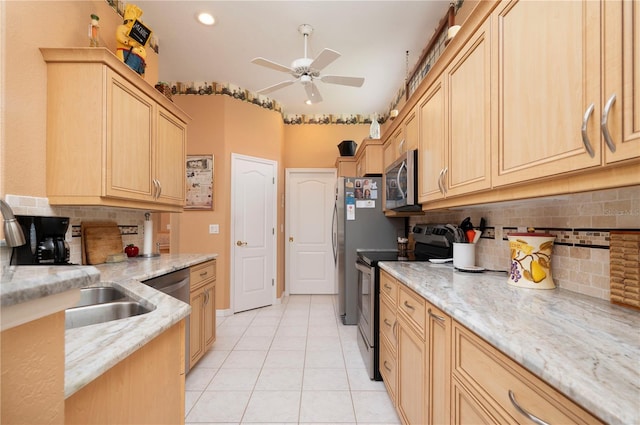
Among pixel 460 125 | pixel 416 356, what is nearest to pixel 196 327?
pixel 416 356

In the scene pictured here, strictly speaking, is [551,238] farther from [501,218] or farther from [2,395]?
[2,395]

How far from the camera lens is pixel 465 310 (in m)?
0.96

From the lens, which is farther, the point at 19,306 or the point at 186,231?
the point at 186,231

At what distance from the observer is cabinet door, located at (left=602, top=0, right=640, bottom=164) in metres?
0.68

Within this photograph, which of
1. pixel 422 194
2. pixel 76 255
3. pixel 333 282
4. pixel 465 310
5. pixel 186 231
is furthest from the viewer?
pixel 333 282

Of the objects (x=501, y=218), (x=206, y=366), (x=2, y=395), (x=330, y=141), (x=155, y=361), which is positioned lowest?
(x=206, y=366)

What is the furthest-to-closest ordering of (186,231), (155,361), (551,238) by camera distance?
(186,231) → (551,238) → (155,361)

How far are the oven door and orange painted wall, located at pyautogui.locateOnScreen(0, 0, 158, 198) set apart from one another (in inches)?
87.4

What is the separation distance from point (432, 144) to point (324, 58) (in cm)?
121

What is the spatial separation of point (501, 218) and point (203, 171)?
129 inches

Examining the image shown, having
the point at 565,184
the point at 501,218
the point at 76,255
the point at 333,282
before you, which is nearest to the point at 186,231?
the point at 76,255

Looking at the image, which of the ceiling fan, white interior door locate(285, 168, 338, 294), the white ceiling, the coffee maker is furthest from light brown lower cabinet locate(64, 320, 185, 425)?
white interior door locate(285, 168, 338, 294)

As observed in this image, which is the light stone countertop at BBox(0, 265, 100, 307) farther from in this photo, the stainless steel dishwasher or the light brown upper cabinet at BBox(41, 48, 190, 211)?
the light brown upper cabinet at BBox(41, 48, 190, 211)

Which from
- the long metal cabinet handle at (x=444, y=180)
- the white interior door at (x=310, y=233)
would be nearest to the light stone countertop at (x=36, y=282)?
the long metal cabinet handle at (x=444, y=180)
